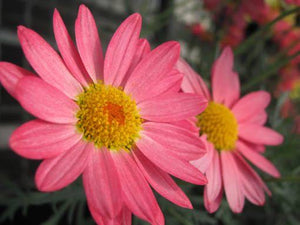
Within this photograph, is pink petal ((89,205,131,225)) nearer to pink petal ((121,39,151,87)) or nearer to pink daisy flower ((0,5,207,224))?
pink daisy flower ((0,5,207,224))

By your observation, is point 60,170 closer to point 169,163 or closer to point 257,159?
point 169,163

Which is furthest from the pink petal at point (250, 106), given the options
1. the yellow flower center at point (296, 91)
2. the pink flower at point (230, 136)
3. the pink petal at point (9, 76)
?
the yellow flower center at point (296, 91)

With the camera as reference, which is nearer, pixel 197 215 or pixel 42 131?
pixel 42 131

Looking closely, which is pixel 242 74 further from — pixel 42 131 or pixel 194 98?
pixel 42 131

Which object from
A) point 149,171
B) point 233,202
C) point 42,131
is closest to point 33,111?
point 42,131

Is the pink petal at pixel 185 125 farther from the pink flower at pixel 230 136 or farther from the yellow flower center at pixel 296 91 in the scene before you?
the yellow flower center at pixel 296 91

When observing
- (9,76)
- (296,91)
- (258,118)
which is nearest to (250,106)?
(258,118)
